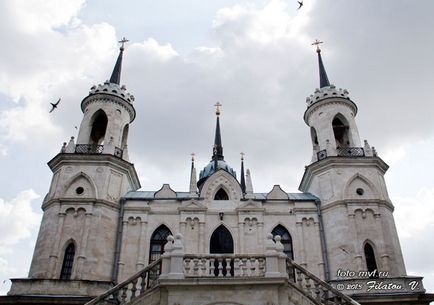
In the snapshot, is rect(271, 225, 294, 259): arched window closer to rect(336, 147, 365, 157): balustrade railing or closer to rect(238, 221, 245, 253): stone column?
rect(238, 221, 245, 253): stone column

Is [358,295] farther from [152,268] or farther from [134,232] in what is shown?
[134,232]

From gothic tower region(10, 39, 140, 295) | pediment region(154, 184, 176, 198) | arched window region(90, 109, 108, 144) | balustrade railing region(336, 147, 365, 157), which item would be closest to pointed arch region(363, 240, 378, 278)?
balustrade railing region(336, 147, 365, 157)

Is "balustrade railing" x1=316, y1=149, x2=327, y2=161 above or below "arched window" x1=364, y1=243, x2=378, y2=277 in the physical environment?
above

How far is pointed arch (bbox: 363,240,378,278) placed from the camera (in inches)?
843

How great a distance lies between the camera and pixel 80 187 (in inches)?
922

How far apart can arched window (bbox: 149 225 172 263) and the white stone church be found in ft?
0.19

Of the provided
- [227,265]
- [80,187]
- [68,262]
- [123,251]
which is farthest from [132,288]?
[80,187]

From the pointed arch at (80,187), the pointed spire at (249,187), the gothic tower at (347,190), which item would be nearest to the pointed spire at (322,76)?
the gothic tower at (347,190)

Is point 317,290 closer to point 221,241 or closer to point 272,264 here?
point 272,264

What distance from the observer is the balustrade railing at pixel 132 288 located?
12.9 meters

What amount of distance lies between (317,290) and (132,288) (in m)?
6.22

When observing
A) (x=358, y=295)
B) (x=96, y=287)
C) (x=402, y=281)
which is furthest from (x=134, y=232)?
(x=402, y=281)

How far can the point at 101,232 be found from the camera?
72.1 feet

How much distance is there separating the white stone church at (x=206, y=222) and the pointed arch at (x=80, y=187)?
6 centimetres
